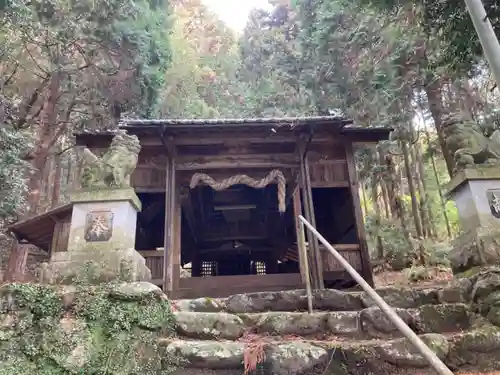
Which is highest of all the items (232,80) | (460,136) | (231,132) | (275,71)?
(232,80)

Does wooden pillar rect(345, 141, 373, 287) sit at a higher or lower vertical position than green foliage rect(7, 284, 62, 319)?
higher

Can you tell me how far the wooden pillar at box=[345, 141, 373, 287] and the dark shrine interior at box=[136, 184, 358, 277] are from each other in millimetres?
328

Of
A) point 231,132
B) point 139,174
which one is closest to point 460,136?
point 231,132

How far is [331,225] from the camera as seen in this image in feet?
37.2

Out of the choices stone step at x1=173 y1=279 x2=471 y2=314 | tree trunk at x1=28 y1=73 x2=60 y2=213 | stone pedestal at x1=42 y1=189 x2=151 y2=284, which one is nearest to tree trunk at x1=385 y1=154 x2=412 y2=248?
stone step at x1=173 y1=279 x2=471 y2=314

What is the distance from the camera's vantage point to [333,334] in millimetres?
4551

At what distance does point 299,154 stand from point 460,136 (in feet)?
12.5

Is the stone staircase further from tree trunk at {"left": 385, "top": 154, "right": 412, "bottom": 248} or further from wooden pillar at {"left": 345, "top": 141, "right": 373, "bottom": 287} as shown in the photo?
tree trunk at {"left": 385, "top": 154, "right": 412, "bottom": 248}

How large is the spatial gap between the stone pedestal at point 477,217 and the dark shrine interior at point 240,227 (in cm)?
398

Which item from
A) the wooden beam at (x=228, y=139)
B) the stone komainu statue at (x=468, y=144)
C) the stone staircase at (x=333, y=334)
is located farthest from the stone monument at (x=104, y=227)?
the stone komainu statue at (x=468, y=144)

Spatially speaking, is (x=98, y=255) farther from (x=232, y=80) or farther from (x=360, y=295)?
(x=232, y=80)

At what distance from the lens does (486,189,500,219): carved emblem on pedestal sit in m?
5.26

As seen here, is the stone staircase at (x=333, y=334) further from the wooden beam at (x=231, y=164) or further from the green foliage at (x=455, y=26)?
the wooden beam at (x=231, y=164)

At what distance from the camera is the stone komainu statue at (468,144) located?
18.3 ft
